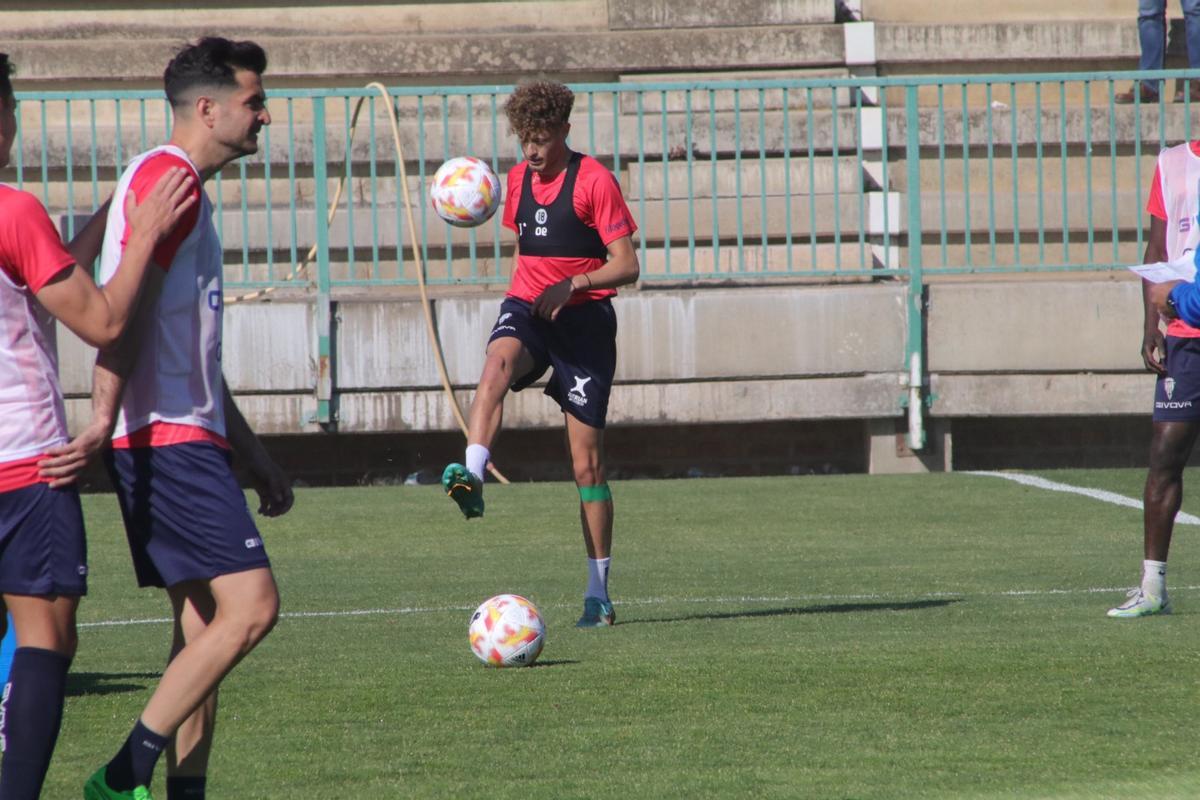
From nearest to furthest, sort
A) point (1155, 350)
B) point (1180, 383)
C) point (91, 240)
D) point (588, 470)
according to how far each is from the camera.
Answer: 1. point (91, 240)
2. point (1180, 383)
3. point (1155, 350)
4. point (588, 470)

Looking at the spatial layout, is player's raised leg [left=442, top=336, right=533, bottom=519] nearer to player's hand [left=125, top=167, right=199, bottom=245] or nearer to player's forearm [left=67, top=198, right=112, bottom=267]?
player's forearm [left=67, top=198, right=112, bottom=267]

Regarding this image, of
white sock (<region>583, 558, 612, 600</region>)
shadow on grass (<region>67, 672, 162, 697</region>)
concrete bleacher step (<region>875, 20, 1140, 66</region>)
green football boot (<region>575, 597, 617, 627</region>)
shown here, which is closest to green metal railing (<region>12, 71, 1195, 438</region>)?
concrete bleacher step (<region>875, 20, 1140, 66</region>)

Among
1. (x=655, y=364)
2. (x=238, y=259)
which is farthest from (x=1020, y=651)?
(x=238, y=259)

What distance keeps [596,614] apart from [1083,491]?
5695mm

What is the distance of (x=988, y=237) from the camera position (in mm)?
14922

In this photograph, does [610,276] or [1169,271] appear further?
[610,276]

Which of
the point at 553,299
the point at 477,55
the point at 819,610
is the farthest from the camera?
the point at 477,55

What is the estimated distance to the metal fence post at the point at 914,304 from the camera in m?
13.6

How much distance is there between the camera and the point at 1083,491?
12.1m

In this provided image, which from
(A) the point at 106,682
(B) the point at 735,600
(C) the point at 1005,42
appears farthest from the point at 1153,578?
(C) the point at 1005,42

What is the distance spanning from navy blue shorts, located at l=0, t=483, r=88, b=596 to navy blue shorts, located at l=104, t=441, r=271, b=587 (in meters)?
0.17

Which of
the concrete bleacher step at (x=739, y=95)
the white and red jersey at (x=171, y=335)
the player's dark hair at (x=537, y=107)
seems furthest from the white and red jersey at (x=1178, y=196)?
the concrete bleacher step at (x=739, y=95)

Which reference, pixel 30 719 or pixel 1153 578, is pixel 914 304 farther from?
pixel 30 719

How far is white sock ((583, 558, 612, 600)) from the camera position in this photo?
7.56 meters
